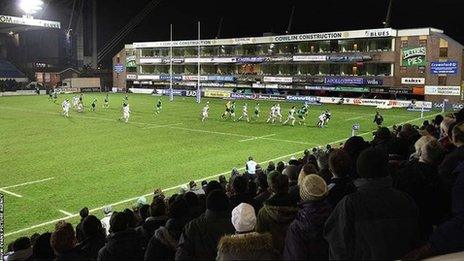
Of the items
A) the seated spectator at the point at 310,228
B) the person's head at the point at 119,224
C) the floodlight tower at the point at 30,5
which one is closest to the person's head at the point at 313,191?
the seated spectator at the point at 310,228

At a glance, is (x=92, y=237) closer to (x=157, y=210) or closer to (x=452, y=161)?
(x=157, y=210)

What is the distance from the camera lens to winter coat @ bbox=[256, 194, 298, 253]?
5.10 m

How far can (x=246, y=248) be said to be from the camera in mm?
4328

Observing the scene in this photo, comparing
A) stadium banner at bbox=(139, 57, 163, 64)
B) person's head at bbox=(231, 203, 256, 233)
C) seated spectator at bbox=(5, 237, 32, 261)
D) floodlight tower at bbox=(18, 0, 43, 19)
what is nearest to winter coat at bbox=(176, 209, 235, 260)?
person's head at bbox=(231, 203, 256, 233)

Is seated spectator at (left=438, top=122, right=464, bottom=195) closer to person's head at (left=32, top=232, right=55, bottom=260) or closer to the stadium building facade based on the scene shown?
person's head at (left=32, top=232, right=55, bottom=260)

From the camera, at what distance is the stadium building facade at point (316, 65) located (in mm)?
55094

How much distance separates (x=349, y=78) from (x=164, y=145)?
42.9 m

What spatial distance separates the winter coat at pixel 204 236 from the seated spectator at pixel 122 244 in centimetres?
65

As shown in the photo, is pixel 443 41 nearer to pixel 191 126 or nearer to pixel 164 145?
pixel 191 126

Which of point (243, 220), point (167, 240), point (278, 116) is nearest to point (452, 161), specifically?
point (243, 220)

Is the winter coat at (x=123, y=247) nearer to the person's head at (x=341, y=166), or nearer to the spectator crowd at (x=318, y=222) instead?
the spectator crowd at (x=318, y=222)

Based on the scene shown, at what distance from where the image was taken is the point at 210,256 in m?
5.21

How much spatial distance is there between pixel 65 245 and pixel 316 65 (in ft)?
218

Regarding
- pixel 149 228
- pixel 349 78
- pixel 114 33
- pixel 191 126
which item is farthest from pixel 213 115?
pixel 114 33
